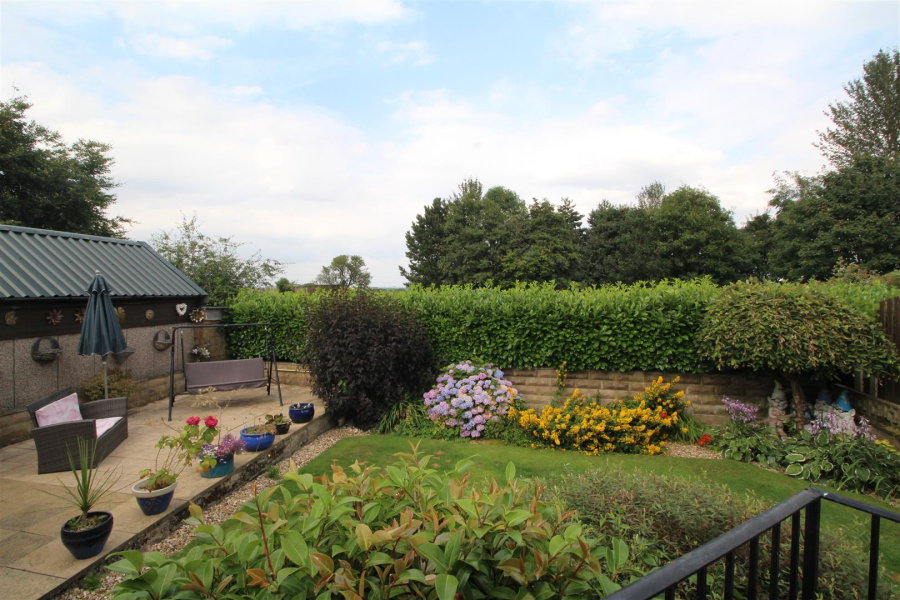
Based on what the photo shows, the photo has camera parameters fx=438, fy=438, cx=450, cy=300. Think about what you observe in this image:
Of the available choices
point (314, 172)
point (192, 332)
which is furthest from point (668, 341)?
point (192, 332)

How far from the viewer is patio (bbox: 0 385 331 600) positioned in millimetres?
2838

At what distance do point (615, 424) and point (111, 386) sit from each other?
7006 mm

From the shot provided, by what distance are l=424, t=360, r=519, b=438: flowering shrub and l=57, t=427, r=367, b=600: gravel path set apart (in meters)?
1.23

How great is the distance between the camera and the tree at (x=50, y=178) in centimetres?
1515

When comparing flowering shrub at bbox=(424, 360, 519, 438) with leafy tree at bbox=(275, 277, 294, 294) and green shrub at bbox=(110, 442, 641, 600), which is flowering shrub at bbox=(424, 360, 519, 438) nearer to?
green shrub at bbox=(110, 442, 641, 600)

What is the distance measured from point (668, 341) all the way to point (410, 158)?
22.3 ft

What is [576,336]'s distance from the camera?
6473 millimetres

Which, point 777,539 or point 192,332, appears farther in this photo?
point 192,332

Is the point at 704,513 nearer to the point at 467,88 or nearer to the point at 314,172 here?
the point at 467,88

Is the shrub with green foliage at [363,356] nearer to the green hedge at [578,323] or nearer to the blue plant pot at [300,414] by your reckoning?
the blue plant pot at [300,414]

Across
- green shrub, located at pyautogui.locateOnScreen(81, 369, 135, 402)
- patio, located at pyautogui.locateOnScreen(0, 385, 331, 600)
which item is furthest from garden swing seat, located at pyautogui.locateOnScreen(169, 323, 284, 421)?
green shrub, located at pyautogui.locateOnScreen(81, 369, 135, 402)

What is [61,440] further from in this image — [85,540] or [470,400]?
[470,400]

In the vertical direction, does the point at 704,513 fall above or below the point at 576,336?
below

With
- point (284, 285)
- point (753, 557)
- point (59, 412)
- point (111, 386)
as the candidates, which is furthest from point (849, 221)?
point (59, 412)
